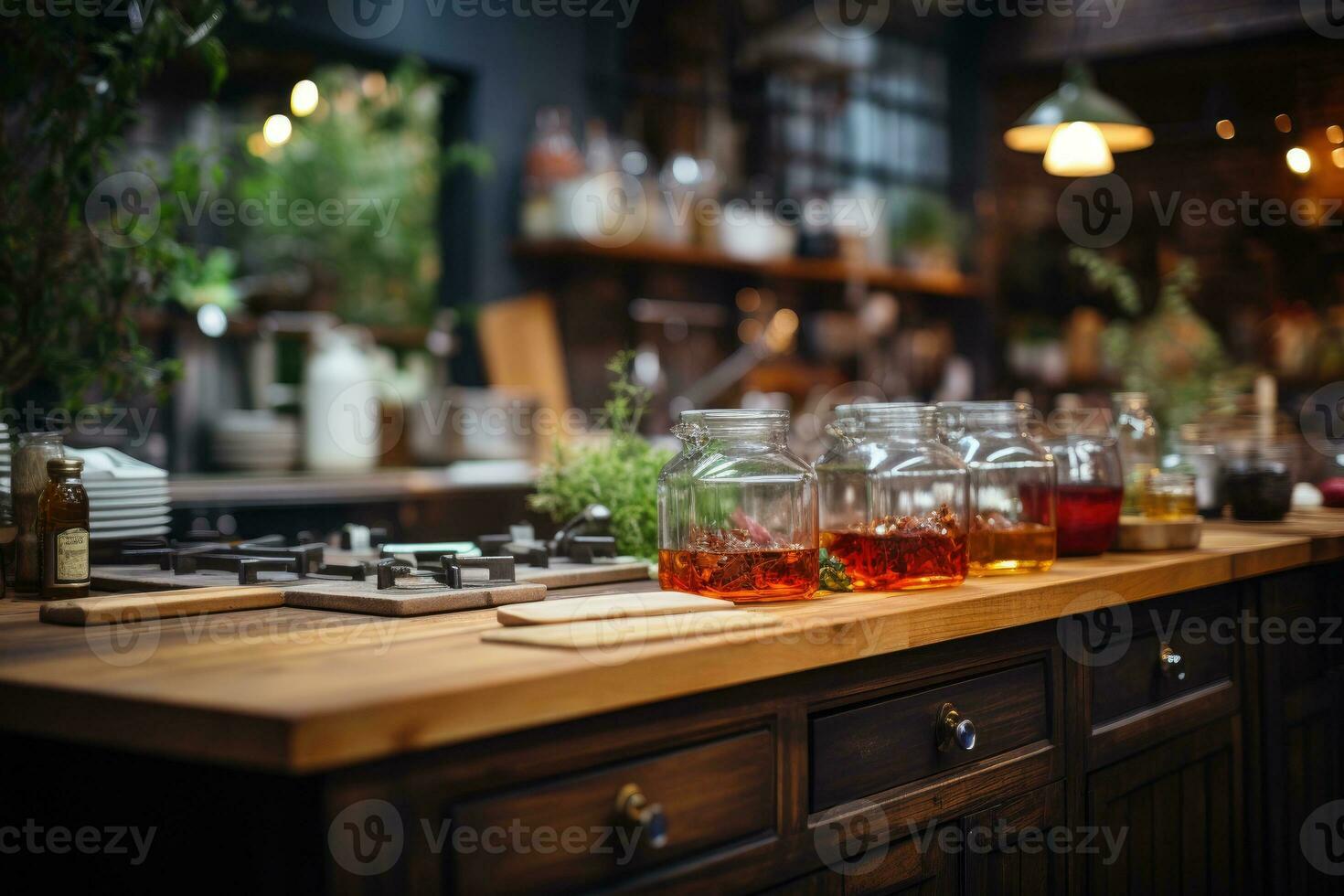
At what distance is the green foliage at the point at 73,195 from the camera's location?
2.08 metres

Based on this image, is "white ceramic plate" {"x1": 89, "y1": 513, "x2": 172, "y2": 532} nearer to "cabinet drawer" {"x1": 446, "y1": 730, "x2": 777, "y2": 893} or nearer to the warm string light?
"cabinet drawer" {"x1": 446, "y1": 730, "x2": 777, "y2": 893}

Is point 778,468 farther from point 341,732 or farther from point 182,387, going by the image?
point 182,387

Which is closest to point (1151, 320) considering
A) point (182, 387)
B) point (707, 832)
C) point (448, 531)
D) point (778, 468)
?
point (448, 531)

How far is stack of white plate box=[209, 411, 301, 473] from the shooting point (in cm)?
397

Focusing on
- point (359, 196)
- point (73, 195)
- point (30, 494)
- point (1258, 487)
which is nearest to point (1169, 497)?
point (1258, 487)

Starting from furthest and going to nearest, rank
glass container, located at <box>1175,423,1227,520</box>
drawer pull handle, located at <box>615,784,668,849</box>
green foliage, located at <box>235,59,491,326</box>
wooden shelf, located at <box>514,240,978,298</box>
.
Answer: green foliage, located at <box>235,59,491,326</box>, wooden shelf, located at <box>514,240,978,298</box>, glass container, located at <box>1175,423,1227,520</box>, drawer pull handle, located at <box>615,784,668,849</box>

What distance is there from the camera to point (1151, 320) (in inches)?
240

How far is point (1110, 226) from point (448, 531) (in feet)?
13.6

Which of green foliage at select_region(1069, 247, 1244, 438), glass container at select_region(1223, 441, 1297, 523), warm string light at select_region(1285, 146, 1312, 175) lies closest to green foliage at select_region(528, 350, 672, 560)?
glass container at select_region(1223, 441, 1297, 523)

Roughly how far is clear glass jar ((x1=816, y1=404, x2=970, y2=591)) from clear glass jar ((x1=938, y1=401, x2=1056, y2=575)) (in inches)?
5.4

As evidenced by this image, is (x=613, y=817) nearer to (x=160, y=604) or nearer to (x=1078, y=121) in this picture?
(x=160, y=604)

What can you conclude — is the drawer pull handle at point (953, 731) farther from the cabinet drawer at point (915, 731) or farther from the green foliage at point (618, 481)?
the green foliage at point (618, 481)

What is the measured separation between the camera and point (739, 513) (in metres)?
1.56

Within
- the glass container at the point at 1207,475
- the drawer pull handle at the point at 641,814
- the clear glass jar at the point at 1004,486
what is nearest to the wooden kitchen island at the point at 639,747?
the drawer pull handle at the point at 641,814
